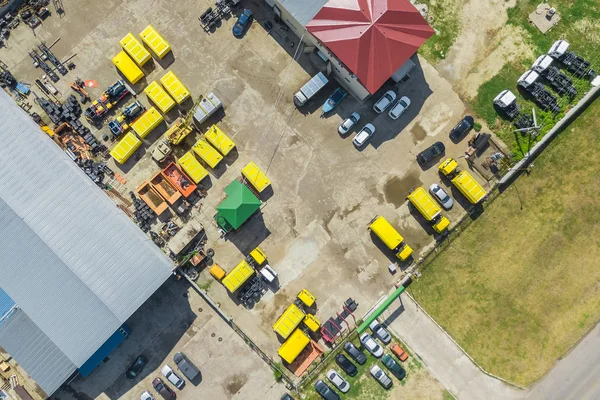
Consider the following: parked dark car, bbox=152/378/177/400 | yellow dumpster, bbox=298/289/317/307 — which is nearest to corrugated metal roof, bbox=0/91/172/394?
parked dark car, bbox=152/378/177/400

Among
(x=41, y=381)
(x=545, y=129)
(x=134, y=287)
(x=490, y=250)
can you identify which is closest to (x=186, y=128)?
(x=134, y=287)

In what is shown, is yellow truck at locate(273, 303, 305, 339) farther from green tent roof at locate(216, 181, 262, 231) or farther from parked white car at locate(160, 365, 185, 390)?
parked white car at locate(160, 365, 185, 390)

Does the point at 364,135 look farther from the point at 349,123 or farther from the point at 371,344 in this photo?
the point at 371,344

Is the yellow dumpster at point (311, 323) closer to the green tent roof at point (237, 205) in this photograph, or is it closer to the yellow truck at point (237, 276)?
the yellow truck at point (237, 276)

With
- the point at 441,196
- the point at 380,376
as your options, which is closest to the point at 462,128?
the point at 441,196

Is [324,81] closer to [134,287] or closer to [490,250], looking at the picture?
[490,250]
